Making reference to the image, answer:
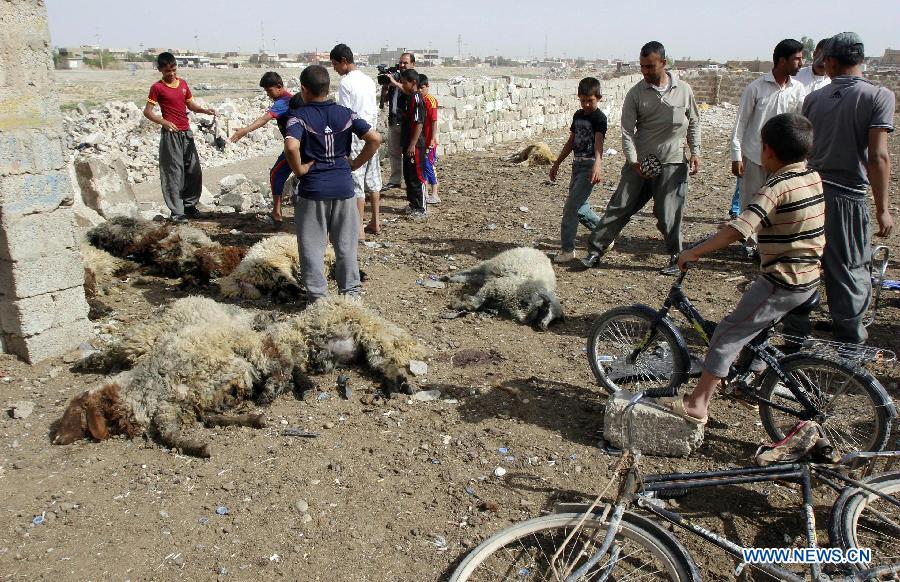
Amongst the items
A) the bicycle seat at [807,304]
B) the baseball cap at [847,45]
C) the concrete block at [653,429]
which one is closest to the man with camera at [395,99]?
the baseball cap at [847,45]

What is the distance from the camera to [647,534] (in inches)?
103

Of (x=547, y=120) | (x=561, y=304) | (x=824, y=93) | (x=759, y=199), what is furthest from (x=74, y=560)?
(x=547, y=120)

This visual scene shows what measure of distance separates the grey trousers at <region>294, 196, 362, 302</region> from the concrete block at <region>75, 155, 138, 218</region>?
14.7 feet

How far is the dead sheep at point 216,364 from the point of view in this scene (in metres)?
3.75

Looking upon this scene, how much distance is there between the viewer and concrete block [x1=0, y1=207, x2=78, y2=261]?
4.43 meters

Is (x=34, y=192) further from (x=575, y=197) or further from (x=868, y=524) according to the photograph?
(x=868, y=524)

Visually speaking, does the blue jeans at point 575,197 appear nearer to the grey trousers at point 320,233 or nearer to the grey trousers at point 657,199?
the grey trousers at point 657,199

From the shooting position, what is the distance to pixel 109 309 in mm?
5621

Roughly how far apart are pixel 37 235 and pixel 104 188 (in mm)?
4764

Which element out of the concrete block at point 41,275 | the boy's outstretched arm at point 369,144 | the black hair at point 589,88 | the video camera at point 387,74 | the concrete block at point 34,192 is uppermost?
the video camera at point 387,74

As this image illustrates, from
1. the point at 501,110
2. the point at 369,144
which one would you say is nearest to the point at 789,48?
the point at 369,144

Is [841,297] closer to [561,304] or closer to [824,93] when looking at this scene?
[824,93]

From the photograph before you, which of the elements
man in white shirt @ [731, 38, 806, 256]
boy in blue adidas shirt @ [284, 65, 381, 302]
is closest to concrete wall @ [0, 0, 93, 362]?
boy in blue adidas shirt @ [284, 65, 381, 302]

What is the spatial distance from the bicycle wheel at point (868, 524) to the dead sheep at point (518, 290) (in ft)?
8.80
